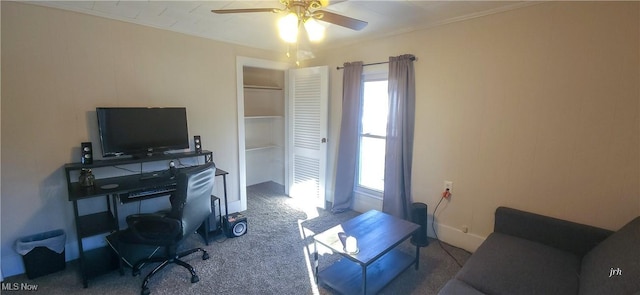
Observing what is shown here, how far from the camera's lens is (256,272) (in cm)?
232

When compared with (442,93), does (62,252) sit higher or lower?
lower

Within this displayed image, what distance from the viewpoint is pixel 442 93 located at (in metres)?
2.69

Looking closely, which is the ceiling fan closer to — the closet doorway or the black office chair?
the black office chair

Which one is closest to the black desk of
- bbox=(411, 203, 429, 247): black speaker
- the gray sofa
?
bbox=(411, 203, 429, 247): black speaker

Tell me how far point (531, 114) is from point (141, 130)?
3441 millimetres

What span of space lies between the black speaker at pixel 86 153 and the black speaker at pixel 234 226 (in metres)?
1.31

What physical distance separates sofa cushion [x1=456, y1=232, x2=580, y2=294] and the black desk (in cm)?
259

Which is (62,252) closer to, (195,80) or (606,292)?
(195,80)

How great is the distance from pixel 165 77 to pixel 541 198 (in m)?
3.68

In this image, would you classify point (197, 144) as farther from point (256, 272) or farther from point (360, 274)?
point (360, 274)

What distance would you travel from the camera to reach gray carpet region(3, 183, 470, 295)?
2105mm

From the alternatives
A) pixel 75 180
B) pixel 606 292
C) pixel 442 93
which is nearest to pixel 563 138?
pixel 442 93

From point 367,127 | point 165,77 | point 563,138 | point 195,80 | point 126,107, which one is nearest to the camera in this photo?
point 563,138

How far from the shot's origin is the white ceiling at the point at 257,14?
2.16 metres
